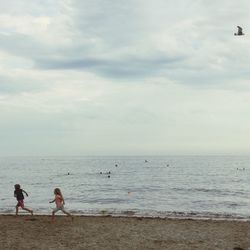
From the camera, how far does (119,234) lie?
16547mm

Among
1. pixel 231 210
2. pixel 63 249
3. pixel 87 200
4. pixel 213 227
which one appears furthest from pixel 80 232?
pixel 87 200

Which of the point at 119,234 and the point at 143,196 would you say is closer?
the point at 119,234

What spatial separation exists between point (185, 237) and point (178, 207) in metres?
17.7

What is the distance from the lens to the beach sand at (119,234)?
14.7 meters

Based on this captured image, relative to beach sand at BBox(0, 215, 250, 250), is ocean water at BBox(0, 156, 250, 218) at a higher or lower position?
lower

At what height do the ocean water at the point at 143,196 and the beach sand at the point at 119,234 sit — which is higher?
the beach sand at the point at 119,234

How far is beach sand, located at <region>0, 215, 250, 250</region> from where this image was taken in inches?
580

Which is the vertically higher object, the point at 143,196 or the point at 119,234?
the point at 119,234

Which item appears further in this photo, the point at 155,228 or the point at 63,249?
the point at 155,228

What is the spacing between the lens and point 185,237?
16.2 m

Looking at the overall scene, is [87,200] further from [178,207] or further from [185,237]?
[185,237]

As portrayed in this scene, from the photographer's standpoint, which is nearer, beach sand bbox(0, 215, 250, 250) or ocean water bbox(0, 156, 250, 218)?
beach sand bbox(0, 215, 250, 250)

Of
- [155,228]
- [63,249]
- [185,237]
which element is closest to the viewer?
[63,249]

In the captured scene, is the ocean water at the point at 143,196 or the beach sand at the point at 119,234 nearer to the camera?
the beach sand at the point at 119,234
